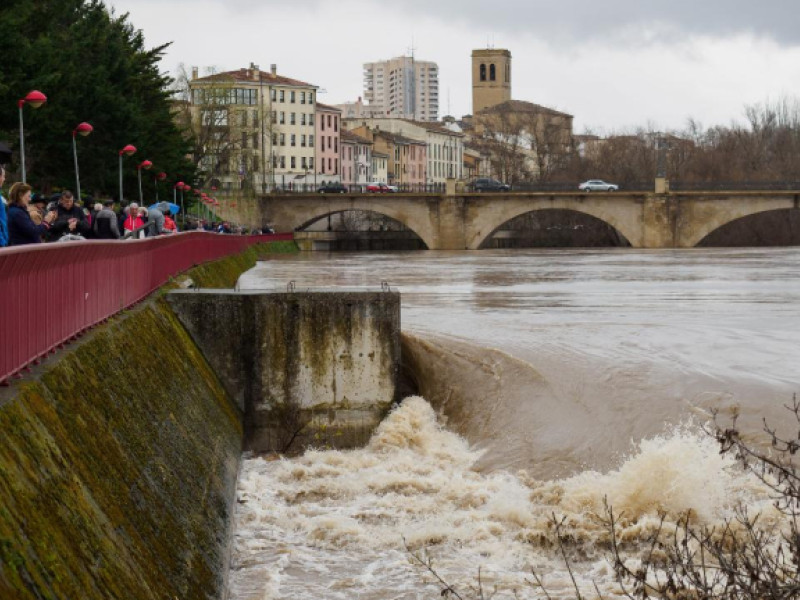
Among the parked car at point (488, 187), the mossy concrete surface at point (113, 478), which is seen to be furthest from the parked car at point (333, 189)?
the mossy concrete surface at point (113, 478)

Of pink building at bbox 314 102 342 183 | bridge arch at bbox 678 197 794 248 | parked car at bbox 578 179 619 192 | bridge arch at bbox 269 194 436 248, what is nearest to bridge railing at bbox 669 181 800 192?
bridge arch at bbox 678 197 794 248

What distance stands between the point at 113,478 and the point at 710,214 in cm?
9400

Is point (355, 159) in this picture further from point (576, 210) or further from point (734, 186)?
point (734, 186)

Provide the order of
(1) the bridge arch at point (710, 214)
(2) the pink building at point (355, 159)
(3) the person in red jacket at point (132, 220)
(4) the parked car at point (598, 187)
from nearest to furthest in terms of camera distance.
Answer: (3) the person in red jacket at point (132, 220)
(1) the bridge arch at point (710, 214)
(4) the parked car at point (598, 187)
(2) the pink building at point (355, 159)

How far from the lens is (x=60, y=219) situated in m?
18.2

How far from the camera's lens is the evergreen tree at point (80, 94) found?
121 feet

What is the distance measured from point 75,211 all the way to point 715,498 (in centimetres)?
Answer: 922

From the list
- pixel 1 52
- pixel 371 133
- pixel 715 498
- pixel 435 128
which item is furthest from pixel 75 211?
pixel 435 128

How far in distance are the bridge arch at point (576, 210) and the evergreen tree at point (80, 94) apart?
43.5m

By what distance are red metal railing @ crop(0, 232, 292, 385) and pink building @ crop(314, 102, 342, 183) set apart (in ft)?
448

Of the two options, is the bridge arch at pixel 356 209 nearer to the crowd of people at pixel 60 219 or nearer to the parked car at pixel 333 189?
the parked car at pixel 333 189

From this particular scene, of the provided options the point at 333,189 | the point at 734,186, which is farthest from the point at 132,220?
the point at 333,189

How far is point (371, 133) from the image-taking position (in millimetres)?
177250

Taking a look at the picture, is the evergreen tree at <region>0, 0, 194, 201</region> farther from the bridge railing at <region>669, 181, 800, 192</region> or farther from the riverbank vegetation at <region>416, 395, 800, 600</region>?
the bridge railing at <region>669, 181, 800, 192</region>
